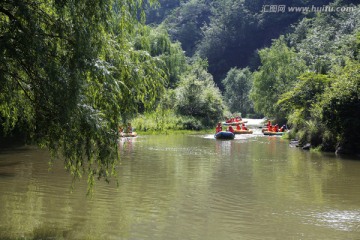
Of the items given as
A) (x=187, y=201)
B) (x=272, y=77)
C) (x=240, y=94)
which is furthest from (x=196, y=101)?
(x=240, y=94)

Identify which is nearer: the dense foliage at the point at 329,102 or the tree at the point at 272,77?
the dense foliage at the point at 329,102

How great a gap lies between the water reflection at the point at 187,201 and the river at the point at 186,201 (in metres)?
0.02

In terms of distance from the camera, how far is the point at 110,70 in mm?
9305

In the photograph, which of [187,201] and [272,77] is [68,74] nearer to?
[187,201]

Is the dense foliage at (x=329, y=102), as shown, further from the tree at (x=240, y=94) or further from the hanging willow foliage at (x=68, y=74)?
the tree at (x=240, y=94)

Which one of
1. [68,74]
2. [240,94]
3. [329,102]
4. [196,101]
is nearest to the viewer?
[68,74]

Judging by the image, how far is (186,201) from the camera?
13.8 meters

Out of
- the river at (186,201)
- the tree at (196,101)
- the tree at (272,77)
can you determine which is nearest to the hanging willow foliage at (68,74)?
the river at (186,201)

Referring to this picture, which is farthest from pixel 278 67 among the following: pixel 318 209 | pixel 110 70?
pixel 110 70

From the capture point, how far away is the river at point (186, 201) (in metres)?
10.8

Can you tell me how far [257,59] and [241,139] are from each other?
234ft

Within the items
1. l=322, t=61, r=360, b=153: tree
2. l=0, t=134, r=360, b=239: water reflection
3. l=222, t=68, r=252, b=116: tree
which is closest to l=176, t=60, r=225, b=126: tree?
l=322, t=61, r=360, b=153: tree

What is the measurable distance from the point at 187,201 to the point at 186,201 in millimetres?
27

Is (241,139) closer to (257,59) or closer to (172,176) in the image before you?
(172,176)
